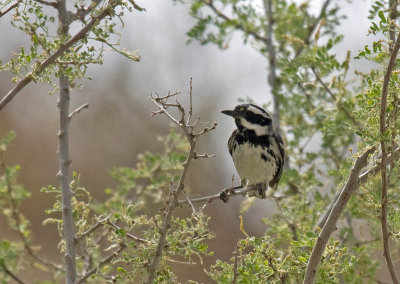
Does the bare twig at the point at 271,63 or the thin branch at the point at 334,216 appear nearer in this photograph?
the thin branch at the point at 334,216

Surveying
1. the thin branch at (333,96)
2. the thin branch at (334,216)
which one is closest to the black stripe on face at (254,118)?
the thin branch at (333,96)

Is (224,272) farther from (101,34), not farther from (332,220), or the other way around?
(101,34)

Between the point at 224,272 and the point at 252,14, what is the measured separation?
2.85 meters

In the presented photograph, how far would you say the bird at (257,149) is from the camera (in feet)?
15.1

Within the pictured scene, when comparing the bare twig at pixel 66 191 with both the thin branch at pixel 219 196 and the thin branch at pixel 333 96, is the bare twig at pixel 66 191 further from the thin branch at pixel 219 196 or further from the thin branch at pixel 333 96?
the thin branch at pixel 333 96

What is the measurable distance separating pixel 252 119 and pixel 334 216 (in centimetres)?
224

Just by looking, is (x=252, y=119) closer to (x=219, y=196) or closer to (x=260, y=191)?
(x=260, y=191)

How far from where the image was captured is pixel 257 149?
4586 millimetres

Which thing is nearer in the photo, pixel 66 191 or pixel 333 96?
pixel 66 191

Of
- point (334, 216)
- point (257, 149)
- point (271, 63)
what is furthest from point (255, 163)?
point (334, 216)

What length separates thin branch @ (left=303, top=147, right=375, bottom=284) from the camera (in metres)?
2.41

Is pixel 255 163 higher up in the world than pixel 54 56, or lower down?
higher up

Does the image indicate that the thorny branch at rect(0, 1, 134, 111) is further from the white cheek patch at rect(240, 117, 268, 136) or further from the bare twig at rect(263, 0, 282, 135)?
the bare twig at rect(263, 0, 282, 135)

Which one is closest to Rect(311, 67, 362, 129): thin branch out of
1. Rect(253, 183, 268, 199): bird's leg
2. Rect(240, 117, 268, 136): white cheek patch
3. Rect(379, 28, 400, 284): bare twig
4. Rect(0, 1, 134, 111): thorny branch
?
Rect(240, 117, 268, 136): white cheek patch
